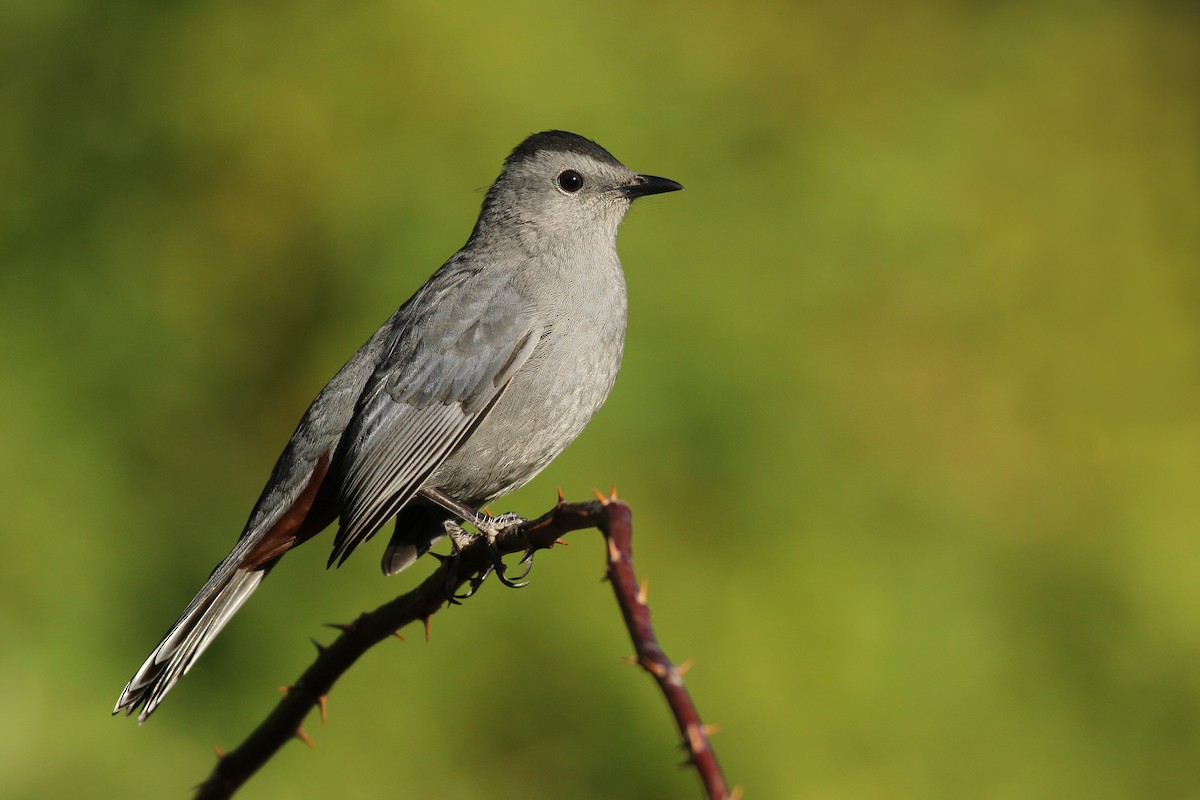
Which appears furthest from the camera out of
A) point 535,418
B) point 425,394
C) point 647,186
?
point 647,186

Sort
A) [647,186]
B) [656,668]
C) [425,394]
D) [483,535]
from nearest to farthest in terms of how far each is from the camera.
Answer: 1. [656,668]
2. [483,535]
3. [425,394]
4. [647,186]

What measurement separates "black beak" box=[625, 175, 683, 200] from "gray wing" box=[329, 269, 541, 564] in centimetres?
60

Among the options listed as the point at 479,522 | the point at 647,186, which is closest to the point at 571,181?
the point at 647,186

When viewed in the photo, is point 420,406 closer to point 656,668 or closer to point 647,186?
point 647,186

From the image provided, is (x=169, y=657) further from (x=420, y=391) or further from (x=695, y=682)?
(x=695, y=682)

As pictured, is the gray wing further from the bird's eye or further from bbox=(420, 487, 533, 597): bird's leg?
the bird's eye

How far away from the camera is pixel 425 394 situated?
3617 millimetres

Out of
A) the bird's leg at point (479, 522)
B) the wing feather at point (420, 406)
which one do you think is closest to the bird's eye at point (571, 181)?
the wing feather at point (420, 406)

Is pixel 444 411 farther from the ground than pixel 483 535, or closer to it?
farther from the ground

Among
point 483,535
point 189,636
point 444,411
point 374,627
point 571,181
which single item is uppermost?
point 571,181

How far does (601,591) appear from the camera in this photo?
4176mm

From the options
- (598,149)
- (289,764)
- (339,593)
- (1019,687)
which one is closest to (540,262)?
(598,149)

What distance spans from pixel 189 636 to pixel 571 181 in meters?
1.91

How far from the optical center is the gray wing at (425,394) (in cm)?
338
